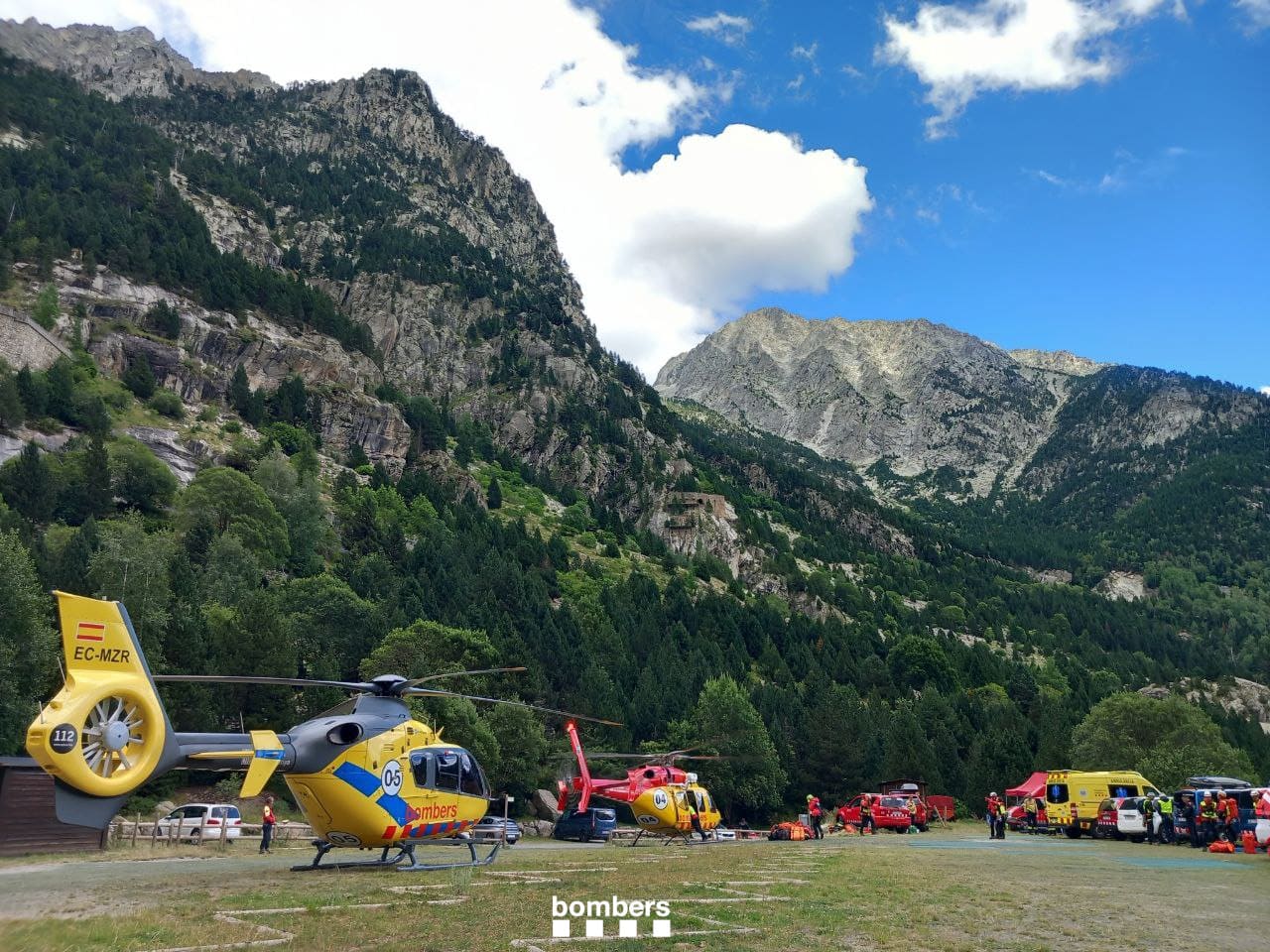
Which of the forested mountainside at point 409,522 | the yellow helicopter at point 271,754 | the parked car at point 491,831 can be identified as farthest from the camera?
the forested mountainside at point 409,522

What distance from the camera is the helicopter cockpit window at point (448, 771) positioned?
743 inches

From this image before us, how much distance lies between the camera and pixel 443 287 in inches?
7042

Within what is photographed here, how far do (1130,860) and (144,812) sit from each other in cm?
3768

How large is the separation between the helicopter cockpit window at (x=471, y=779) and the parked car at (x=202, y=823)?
1120 cm

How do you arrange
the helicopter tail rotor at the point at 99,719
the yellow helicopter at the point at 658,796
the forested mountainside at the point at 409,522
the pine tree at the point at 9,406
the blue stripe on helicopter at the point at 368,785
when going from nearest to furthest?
the helicopter tail rotor at the point at 99,719 < the blue stripe on helicopter at the point at 368,785 < the yellow helicopter at the point at 658,796 < the forested mountainside at the point at 409,522 < the pine tree at the point at 9,406

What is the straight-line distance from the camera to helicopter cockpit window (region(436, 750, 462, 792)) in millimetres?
18875

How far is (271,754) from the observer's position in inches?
608

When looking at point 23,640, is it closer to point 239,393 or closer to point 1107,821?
point 1107,821

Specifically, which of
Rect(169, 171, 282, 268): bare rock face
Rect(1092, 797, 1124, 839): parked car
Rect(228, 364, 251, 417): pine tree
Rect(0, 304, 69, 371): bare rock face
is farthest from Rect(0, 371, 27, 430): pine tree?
Rect(1092, 797, 1124, 839): parked car

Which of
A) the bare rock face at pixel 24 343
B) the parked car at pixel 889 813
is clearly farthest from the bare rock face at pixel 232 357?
the parked car at pixel 889 813

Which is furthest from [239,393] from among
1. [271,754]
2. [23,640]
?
[271,754]

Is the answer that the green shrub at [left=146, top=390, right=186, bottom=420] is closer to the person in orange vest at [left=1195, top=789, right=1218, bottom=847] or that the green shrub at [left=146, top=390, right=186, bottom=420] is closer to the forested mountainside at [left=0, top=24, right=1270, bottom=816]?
the forested mountainside at [left=0, top=24, right=1270, bottom=816]

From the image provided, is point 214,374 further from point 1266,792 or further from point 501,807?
point 1266,792

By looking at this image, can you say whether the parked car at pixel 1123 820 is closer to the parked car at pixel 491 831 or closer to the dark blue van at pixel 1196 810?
the dark blue van at pixel 1196 810
